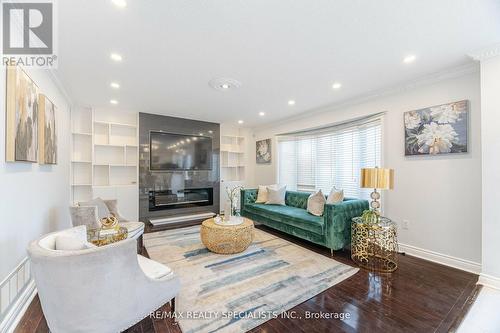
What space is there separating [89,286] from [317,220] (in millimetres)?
2829

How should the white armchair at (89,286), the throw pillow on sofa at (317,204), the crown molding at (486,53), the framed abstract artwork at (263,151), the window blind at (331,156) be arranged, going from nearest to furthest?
the white armchair at (89,286)
the crown molding at (486,53)
the throw pillow on sofa at (317,204)
the window blind at (331,156)
the framed abstract artwork at (263,151)

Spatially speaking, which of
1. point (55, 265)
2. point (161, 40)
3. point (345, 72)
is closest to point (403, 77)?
point (345, 72)

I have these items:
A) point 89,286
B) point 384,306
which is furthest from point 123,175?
point 384,306

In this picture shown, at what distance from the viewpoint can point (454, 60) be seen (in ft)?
8.11

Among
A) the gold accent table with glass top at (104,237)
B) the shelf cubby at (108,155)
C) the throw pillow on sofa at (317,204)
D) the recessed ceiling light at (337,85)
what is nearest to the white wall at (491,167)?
the recessed ceiling light at (337,85)

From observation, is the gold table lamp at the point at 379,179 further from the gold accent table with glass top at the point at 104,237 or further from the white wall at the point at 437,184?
the gold accent table with glass top at the point at 104,237

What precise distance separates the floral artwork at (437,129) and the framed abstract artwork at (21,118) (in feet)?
14.3

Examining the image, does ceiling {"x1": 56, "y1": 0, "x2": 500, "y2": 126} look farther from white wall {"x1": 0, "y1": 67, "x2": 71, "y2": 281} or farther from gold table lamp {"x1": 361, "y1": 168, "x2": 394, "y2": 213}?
gold table lamp {"x1": 361, "y1": 168, "x2": 394, "y2": 213}

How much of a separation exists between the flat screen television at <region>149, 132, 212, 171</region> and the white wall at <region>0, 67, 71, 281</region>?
171 centimetres

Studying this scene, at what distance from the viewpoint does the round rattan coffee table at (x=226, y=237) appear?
2.93 m

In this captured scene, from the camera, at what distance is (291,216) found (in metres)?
3.65

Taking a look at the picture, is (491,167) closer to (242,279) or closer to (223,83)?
(242,279)

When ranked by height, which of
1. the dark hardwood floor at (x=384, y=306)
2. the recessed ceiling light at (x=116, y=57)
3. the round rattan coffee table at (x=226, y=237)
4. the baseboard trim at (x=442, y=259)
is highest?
the recessed ceiling light at (x=116, y=57)

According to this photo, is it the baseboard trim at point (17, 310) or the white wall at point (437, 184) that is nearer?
the baseboard trim at point (17, 310)
